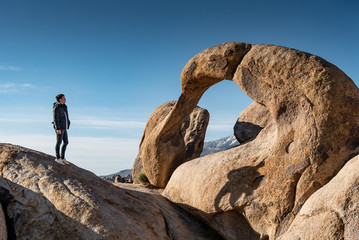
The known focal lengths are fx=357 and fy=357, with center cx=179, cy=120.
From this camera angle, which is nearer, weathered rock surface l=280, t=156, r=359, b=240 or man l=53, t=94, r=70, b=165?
weathered rock surface l=280, t=156, r=359, b=240

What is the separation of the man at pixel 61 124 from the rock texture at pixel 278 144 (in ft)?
13.1

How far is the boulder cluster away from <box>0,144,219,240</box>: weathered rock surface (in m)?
0.02

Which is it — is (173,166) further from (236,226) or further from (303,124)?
(303,124)

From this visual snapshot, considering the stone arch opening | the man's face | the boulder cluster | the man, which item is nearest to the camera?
the boulder cluster

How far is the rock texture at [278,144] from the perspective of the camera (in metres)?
8.90

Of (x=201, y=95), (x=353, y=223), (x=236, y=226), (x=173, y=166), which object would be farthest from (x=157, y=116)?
(x=353, y=223)

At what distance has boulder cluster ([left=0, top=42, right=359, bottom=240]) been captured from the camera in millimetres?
7660

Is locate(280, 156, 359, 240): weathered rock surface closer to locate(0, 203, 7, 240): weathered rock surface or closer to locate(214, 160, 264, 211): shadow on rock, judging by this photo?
locate(214, 160, 264, 211): shadow on rock

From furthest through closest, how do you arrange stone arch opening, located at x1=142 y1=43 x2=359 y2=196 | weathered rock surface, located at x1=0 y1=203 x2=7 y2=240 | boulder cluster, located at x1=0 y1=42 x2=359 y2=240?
1. stone arch opening, located at x1=142 y1=43 x2=359 y2=196
2. boulder cluster, located at x1=0 y1=42 x2=359 y2=240
3. weathered rock surface, located at x1=0 y1=203 x2=7 y2=240

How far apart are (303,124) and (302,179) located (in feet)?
4.54

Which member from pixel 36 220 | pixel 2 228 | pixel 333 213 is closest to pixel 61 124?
pixel 36 220

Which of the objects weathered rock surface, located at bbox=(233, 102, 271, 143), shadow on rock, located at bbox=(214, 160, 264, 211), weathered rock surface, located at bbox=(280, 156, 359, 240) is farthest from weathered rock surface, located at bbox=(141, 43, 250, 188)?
weathered rock surface, located at bbox=(280, 156, 359, 240)

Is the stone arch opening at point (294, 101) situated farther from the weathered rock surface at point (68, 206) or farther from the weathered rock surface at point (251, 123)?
the weathered rock surface at point (251, 123)

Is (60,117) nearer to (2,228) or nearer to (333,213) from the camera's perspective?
(2,228)
